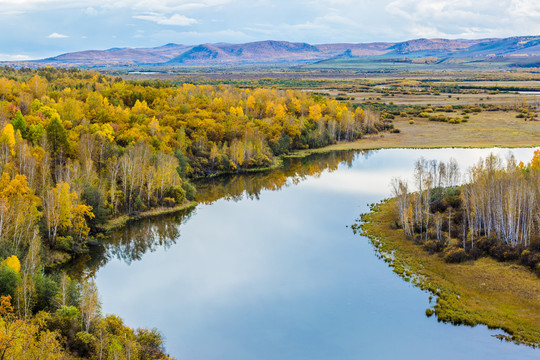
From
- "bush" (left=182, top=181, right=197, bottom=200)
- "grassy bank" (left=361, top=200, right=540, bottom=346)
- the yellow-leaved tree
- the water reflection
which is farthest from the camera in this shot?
the water reflection

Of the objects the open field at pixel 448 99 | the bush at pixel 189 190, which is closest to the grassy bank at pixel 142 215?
the bush at pixel 189 190

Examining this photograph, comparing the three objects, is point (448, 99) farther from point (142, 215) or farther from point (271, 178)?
point (142, 215)

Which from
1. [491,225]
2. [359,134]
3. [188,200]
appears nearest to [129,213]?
[188,200]

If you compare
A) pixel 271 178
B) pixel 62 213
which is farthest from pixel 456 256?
pixel 271 178

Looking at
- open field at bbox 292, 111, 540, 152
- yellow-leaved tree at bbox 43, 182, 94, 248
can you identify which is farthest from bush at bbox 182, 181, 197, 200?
open field at bbox 292, 111, 540, 152

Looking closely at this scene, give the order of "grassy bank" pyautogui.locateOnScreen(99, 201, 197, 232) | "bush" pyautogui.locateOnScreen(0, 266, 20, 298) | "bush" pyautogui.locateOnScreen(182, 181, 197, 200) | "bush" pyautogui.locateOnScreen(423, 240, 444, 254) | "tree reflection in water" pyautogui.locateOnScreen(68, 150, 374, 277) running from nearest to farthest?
"bush" pyautogui.locateOnScreen(0, 266, 20, 298) → "bush" pyautogui.locateOnScreen(423, 240, 444, 254) → "tree reflection in water" pyautogui.locateOnScreen(68, 150, 374, 277) → "grassy bank" pyautogui.locateOnScreen(99, 201, 197, 232) → "bush" pyautogui.locateOnScreen(182, 181, 197, 200)

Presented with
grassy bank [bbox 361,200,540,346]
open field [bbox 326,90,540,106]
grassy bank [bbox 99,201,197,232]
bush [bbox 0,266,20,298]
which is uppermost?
open field [bbox 326,90,540,106]

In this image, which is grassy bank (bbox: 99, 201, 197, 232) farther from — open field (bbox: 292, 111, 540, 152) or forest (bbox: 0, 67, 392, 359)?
open field (bbox: 292, 111, 540, 152)
